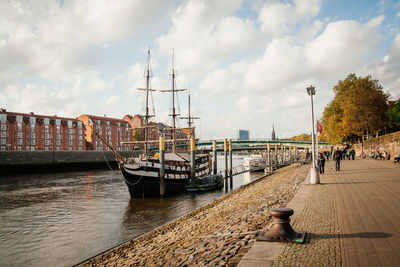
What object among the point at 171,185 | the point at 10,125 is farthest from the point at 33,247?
the point at 10,125

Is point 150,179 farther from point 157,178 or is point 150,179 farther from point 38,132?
point 38,132

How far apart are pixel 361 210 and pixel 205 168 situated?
26728mm

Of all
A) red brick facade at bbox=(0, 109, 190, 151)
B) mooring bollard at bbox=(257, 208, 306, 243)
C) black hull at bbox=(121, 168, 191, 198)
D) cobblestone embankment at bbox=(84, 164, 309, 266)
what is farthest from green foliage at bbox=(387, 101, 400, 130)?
mooring bollard at bbox=(257, 208, 306, 243)

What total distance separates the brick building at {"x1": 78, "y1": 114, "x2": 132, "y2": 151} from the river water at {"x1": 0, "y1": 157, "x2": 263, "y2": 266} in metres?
76.2

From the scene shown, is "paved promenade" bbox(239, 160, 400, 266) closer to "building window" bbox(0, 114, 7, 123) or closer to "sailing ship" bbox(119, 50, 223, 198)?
"sailing ship" bbox(119, 50, 223, 198)

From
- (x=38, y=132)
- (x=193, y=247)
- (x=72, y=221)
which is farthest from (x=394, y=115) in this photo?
(x=38, y=132)

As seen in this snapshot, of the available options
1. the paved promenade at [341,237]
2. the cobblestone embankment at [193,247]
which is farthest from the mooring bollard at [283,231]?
the cobblestone embankment at [193,247]

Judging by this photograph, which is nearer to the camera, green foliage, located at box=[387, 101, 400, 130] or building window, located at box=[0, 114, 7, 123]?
green foliage, located at box=[387, 101, 400, 130]

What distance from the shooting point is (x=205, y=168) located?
34.8m

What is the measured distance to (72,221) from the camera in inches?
655

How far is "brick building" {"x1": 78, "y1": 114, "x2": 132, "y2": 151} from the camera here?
10100 centimetres

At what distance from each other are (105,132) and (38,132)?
76.5 feet

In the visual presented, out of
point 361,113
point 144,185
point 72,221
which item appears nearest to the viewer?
point 72,221

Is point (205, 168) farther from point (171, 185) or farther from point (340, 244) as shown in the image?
point (340, 244)
